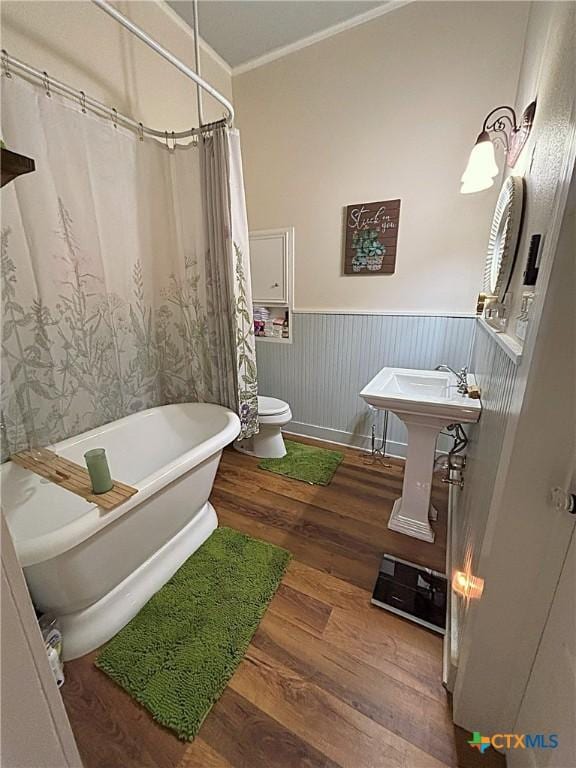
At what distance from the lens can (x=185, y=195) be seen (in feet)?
5.85

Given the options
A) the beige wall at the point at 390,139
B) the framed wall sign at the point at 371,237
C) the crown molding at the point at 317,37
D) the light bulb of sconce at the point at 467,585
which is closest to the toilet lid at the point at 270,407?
the beige wall at the point at 390,139

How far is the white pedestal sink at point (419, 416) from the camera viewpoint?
4.51 ft

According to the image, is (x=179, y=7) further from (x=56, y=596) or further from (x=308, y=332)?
(x=56, y=596)

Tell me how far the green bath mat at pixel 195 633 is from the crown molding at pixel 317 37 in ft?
10.2

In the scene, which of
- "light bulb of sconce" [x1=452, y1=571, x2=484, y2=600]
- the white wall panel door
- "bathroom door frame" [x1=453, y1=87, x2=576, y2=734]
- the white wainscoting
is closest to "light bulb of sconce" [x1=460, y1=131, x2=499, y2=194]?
the white wainscoting

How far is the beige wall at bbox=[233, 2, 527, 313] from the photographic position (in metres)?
1.70

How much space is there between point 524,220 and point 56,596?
6.64 ft

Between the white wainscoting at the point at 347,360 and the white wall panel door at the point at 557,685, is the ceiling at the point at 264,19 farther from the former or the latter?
the white wall panel door at the point at 557,685

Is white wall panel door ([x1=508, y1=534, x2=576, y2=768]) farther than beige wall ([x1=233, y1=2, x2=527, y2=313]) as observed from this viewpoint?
No

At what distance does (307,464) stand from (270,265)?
62.7 inches

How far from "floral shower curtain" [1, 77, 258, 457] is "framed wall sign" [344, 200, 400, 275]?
833mm

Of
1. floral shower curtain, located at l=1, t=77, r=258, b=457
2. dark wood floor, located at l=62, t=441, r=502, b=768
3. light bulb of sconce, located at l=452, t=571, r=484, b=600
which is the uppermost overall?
floral shower curtain, located at l=1, t=77, r=258, b=457

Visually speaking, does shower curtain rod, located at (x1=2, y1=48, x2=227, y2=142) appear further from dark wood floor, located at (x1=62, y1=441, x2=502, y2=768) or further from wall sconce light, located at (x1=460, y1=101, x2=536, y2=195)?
dark wood floor, located at (x1=62, y1=441, x2=502, y2=768)

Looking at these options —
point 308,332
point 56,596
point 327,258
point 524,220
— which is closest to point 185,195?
point 327,258
